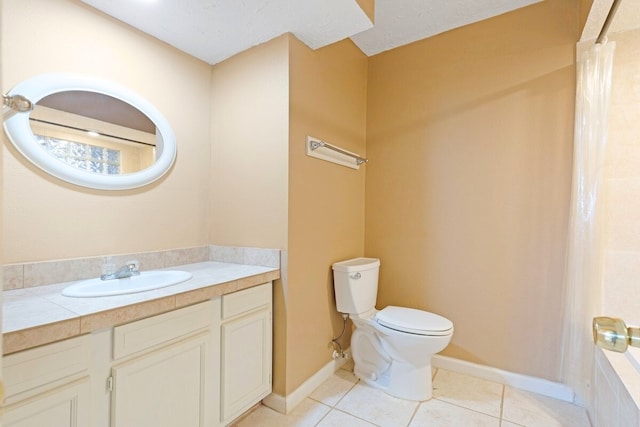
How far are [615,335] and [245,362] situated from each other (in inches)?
57.5

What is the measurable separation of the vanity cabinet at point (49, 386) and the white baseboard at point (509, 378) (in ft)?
6.77

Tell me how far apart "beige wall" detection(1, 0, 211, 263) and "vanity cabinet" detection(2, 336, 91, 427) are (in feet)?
2.09

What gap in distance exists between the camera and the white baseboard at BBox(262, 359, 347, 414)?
172 centimetres

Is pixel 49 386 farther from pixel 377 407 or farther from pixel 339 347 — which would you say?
pixel 339 347

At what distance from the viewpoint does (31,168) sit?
1348mm

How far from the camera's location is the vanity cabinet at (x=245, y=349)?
1483 millimetres

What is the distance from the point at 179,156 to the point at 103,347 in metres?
1.19

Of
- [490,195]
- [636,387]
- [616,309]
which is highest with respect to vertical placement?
[490,195]

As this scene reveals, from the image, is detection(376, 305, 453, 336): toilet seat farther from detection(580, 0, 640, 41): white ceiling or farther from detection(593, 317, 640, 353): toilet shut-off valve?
detection(580, 0, 640, 41): white ceiling

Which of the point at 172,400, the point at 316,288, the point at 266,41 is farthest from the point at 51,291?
the point at 266,41

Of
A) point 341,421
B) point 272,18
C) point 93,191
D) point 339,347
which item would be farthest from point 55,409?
point 272,18

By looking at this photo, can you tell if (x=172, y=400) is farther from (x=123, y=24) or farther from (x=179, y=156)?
(x=123, y=24)

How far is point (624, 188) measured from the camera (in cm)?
170

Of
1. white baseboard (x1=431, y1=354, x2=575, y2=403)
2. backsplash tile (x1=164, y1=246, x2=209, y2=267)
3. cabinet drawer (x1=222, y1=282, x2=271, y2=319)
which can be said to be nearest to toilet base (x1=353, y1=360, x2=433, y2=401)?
white baseboard (x1=431, y1=354, x2=575, y2=403)
